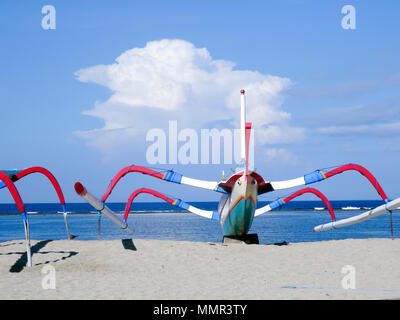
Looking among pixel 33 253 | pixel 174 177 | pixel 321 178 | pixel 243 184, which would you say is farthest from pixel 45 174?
pixel 321 178

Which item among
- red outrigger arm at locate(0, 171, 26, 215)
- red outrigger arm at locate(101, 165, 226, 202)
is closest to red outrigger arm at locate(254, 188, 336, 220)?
red outrigger arm at locate(101, 165, 226, 202)

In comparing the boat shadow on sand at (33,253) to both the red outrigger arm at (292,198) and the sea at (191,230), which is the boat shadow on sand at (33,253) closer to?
the sea at (191,230)

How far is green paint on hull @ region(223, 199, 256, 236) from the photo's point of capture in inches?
827

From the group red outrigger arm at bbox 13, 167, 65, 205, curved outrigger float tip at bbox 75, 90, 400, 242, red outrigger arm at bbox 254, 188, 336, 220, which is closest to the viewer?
red outrigger arm at bbox 13, 167, 65, 205

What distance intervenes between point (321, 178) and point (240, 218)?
420 centimetres

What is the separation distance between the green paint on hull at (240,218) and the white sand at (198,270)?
2509 mm

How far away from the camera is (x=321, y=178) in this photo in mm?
20328

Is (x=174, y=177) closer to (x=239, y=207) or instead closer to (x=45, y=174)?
(x=239, y=207)

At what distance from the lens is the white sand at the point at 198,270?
11.3m

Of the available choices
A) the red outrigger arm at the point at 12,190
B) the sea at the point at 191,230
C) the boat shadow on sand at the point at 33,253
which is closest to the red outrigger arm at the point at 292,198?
the sea at the point at 191,230

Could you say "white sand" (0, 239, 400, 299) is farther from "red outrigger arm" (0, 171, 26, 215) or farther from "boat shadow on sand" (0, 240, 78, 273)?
"red outrigger arm" (0, 171, 26, 215)

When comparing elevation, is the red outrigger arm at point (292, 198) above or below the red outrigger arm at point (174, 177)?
below

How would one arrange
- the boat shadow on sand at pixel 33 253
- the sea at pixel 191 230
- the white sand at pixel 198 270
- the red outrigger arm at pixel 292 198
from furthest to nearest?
the sea at pixel 191 230, the red outrigger arm at pixel 292 198, the boat shadow on sand at pixel 33 253, the white sand at pixel 198 270

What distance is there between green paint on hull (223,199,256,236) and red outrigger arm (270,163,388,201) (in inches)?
59.2
